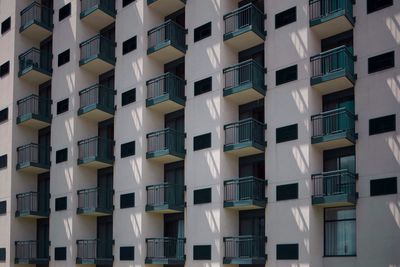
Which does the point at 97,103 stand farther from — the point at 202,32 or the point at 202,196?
the point at 202,196

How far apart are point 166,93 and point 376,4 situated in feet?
42.9

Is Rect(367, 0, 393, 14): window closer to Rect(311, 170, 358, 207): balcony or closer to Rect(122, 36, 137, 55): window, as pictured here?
Rect(311, 170, 358, 207): balcony

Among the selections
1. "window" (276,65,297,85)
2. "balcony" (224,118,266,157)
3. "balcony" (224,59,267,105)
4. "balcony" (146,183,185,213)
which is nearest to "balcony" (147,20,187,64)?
"balcony" (224,59,267,105)

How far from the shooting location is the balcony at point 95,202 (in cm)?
3944

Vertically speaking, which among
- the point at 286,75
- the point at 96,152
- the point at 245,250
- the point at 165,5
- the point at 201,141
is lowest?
the point at 245,250

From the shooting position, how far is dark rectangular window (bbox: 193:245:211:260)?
3331 cm

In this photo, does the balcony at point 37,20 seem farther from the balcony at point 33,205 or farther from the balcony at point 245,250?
the balcony at point 245,250

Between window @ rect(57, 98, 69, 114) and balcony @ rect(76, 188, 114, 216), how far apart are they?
6.28 meters

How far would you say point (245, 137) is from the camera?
109 ft

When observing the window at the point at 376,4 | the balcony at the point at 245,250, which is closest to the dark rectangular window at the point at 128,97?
the balcony at the point at 245,250

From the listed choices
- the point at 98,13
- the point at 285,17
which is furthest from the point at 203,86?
the point at 98,13

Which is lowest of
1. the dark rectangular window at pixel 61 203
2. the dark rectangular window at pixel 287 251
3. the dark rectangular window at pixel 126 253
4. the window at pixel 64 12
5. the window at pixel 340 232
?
the dark rectangular window at pixel 126 253

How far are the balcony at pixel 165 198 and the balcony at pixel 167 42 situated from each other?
8.02 meters

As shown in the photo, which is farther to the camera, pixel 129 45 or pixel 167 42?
pixel 129 45
